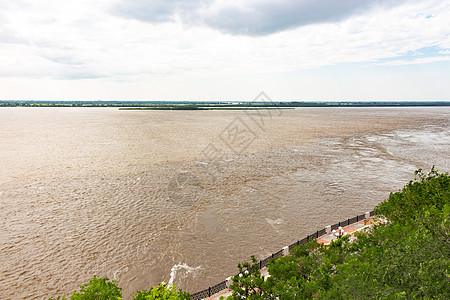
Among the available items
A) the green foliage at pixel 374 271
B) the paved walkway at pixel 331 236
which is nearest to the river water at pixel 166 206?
the paved walkway at pixel 331 236

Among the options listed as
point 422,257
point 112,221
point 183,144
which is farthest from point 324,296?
point 183,144

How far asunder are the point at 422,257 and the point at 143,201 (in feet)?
90.2

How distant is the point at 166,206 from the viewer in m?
29.6

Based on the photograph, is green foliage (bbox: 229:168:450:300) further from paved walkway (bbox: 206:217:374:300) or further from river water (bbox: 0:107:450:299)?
river water (bbox: 0:107:450:299)

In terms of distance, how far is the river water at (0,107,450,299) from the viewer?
19125 mm

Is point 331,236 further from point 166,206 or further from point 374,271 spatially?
point 166,206

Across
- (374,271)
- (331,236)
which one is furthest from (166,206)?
(374,271)

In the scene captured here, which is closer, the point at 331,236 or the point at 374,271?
the point at 374,271

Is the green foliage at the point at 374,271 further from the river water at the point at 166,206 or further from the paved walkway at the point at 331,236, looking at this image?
the river water at the point at 166,206

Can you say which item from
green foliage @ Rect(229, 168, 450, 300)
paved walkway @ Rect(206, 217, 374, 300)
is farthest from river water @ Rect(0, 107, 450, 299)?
green foliage @ Rect(229, 168, 450, 300)

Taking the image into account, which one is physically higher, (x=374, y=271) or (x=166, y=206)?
(x=374, y=271)

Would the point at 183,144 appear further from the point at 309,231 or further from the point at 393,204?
the point at 393,204

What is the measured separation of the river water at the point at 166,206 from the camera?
19125mm

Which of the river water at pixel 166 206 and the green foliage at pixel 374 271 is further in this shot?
the river water at pixel 166 206
